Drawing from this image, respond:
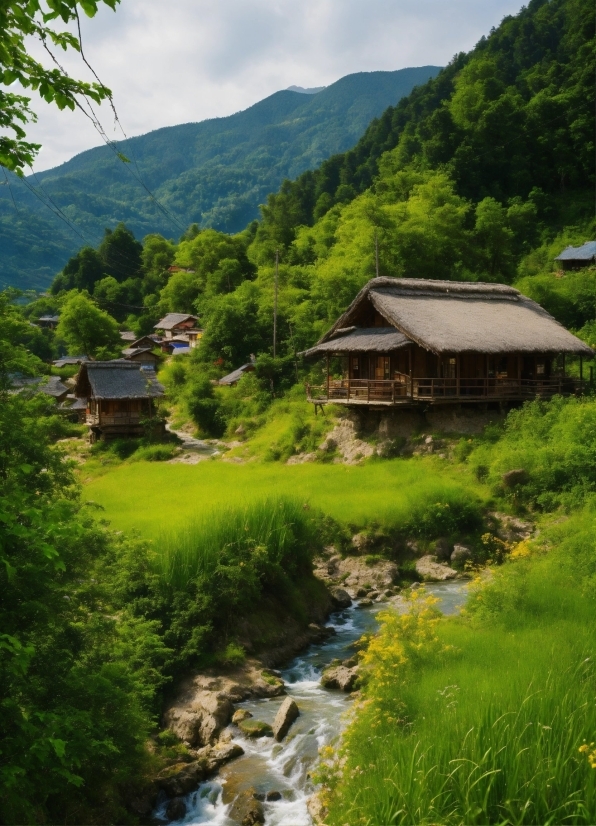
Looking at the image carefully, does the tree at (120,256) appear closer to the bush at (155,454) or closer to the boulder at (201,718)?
the bush at (155,454)

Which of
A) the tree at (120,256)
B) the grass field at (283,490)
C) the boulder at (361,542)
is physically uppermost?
the tree at (120,256)

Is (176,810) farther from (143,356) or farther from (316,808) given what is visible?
(143,356)

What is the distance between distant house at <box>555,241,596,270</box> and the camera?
1825 inches

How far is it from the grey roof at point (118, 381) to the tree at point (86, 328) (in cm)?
1777

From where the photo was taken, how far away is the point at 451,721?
24.8 ft

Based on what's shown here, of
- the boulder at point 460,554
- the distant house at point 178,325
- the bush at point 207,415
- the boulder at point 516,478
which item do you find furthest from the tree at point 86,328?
the boulder at point 460,554

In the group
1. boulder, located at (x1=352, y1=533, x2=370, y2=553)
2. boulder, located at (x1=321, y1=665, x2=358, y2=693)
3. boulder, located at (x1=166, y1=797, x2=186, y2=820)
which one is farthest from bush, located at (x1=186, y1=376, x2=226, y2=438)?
boulder, located at (x1=166, y1=797, x2=186, y2=820)

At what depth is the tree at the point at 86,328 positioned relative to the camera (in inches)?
2328

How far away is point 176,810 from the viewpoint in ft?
34.1

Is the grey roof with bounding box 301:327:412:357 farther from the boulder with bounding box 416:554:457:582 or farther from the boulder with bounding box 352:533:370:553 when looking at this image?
the boulder with bounding box 416:554:457:582

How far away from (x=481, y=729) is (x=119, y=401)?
34956 mm

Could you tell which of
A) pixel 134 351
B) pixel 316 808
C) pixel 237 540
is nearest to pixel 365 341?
pixel 237 540

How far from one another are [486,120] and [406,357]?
130 feet

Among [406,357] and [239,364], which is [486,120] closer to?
[239,364]
